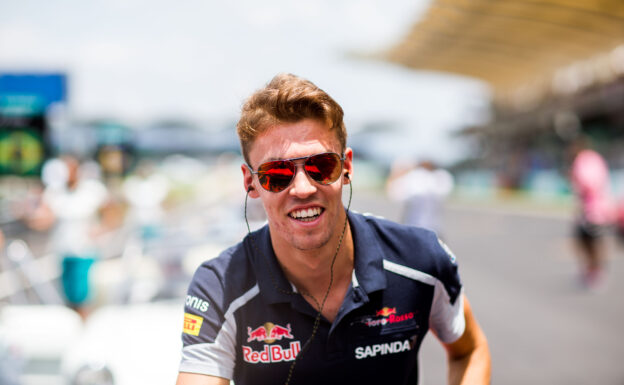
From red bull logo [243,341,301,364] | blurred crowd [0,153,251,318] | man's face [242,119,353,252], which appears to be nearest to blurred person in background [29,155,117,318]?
blurred crowd [0,153,251,318]

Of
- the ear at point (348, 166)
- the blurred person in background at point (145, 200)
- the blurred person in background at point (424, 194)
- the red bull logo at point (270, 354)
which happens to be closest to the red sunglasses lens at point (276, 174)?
the ear at point (348, 166)

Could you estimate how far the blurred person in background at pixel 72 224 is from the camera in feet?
18.8

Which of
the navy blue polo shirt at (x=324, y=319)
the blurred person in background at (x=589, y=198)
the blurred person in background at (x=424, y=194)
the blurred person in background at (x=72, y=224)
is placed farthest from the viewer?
the blurred person in background at (x=424, y=194)

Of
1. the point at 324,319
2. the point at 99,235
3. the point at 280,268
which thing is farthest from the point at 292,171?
the point at 99,235

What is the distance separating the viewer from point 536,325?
575cm

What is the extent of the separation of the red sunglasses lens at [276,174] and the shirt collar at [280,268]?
9.2 inches

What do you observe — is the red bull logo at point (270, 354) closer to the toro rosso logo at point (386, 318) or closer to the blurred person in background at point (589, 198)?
the toro rosso logo at point (386, 318)

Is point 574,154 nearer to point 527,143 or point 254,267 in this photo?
point 254,267

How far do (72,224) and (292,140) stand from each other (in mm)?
5142

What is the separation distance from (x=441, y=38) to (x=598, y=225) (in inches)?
1185

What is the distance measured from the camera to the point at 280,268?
1568 millimetres

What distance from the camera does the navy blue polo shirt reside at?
1.47 metres

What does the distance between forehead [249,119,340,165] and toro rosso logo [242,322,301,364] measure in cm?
46

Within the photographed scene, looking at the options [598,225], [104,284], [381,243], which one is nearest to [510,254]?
[598,225]
